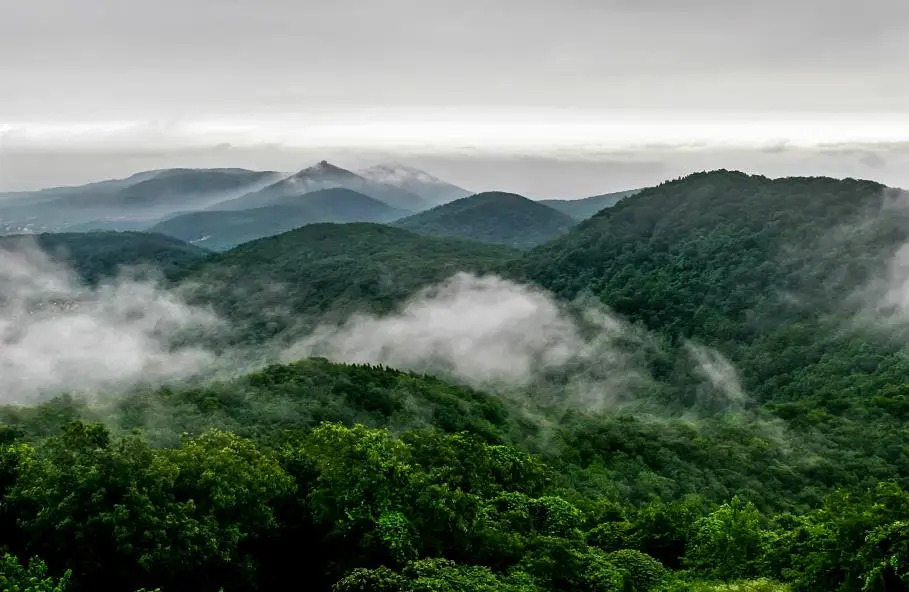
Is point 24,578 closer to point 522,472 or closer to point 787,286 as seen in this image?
point 522,472

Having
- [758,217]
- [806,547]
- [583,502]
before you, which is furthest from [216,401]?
[758,217]

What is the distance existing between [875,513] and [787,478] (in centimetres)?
5508

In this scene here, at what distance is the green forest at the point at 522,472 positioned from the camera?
79.9 feet

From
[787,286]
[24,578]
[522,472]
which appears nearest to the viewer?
[24,578]

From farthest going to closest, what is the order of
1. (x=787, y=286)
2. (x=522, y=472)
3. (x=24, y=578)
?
(x=787, y=286) → (x=522, y=472) → (x=24, y=578)

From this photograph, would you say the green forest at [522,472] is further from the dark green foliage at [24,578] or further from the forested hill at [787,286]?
the forested hill at [787,286]

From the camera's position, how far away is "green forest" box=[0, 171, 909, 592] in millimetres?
24344

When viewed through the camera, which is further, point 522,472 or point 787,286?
point 787,286

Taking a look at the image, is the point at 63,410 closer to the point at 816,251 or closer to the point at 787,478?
the point at 787,478

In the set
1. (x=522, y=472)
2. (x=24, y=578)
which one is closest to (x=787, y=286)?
(x=522, y=472)

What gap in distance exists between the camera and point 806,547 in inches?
1113

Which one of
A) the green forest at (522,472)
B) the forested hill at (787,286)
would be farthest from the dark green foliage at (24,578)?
the forested hill at (787,286)

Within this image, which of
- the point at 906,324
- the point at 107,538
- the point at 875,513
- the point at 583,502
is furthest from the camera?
the point at 906,324

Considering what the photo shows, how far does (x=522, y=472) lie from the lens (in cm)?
3800
